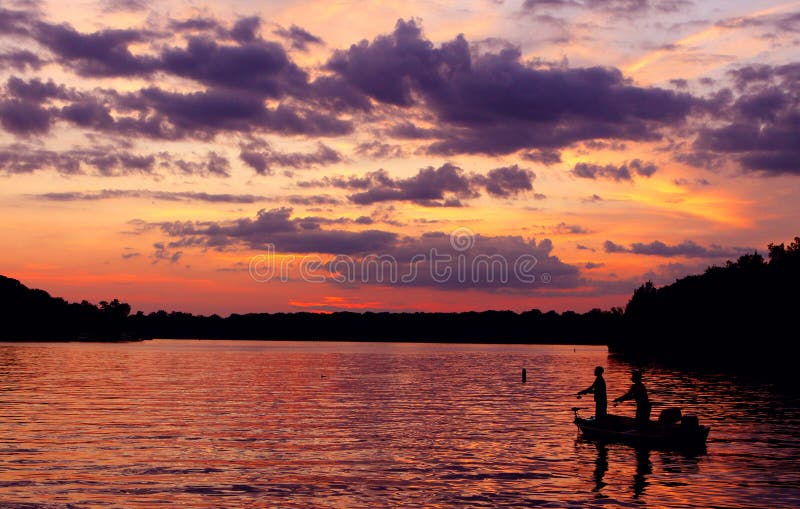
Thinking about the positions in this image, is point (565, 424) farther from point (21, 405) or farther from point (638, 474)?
point (21, 405)

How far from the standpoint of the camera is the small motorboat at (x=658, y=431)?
4206 cm

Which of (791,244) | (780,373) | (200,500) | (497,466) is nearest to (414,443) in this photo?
(497,466)

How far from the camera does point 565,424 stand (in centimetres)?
5503

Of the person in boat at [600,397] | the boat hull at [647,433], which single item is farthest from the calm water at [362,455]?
the person in boat at [600,397]

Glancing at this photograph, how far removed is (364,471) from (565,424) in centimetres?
2266

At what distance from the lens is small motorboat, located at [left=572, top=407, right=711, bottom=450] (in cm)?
4206

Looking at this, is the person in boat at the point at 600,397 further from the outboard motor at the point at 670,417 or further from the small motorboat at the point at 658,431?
the outboard motor at the point at 670,417

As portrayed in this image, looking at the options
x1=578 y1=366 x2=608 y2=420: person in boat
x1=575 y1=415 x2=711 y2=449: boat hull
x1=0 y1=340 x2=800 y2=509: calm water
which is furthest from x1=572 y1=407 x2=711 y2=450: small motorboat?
x1=0 y1=340 x2=800 y2=509: calm water

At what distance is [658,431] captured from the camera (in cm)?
4291

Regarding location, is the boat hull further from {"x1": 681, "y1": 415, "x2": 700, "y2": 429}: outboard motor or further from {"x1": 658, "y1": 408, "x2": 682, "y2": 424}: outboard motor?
{"x1": 658, "y1": 408, "x2": 682, "y2": 424}: outboard motor

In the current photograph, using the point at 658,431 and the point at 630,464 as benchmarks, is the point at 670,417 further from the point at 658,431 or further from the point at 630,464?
the point at 630,464

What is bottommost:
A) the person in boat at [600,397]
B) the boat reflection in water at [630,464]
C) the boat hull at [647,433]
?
the boat reflection in water at [630,464]

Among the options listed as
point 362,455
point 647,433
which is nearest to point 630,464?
point 647,433

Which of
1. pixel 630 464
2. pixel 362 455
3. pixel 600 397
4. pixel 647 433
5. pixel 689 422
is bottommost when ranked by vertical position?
pixel 630 464
